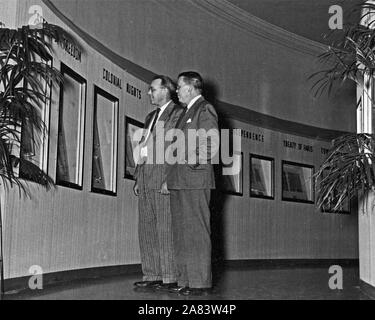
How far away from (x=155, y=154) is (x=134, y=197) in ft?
8.15

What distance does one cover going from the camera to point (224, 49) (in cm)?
948

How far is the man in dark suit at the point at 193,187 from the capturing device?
4.25 meters

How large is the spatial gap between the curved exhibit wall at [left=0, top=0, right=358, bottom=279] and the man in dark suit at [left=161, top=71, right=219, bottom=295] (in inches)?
52.1

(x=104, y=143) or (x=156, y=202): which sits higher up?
(x=104, y=143)

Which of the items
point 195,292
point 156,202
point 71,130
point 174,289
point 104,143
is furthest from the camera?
point 104,143

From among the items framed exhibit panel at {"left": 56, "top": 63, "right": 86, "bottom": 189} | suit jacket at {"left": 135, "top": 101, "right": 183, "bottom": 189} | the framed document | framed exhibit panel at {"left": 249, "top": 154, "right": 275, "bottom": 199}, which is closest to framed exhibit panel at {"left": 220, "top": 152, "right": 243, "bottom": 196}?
framed exhibit panel at {"left": 249, "top": 154, "right": 275, "bottom": 199}

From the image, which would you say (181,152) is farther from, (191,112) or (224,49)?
(224,49)

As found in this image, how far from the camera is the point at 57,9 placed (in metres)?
5.58

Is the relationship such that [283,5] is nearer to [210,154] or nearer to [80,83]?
[80,83]

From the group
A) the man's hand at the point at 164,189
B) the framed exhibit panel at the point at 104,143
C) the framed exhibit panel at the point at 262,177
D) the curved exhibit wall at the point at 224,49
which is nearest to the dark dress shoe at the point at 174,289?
the man's hand at the point at 164,189

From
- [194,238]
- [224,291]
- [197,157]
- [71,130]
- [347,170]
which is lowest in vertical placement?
[224,291]

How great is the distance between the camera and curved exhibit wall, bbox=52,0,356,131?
687cm

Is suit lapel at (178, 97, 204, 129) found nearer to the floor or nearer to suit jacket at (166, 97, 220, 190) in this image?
suit jacket at (166, 97, 220, 190)

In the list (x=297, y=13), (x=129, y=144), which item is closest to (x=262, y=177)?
(x=297, y=13)
